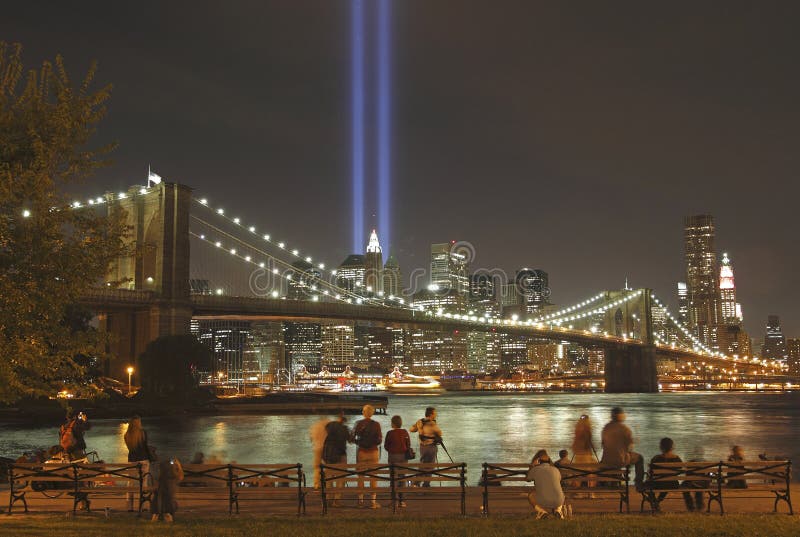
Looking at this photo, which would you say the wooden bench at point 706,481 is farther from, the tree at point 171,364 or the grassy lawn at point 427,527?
the tree at point 171,364

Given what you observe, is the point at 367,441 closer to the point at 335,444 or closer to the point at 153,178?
the point at 335,444

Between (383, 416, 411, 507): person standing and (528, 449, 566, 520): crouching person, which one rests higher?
(383, 416, 411, 507): person standing

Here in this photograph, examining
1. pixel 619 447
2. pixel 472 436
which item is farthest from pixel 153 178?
pixel 619 447

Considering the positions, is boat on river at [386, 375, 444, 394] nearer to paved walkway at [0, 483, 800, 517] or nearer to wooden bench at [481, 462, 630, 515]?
paved walkway at [0, 483, 800, 517]

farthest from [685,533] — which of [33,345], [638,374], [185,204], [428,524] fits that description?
[638,374]

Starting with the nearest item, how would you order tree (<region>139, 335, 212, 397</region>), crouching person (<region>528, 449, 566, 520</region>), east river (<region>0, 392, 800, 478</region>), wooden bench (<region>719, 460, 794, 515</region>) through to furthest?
crouching person (<region>528, 449, 566, 520</region>)
wooden bench (<region>719, 460, 794, 515</region>)
east river (<region>0, 392, 800, 478</region>)
tree (<region>139, 335, 212, 397</region>)

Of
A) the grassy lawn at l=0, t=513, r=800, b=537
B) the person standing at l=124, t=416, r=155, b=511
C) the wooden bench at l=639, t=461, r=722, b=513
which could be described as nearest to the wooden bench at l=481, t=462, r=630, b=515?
the wooden bench at l=639, t=461, r=722, b=513

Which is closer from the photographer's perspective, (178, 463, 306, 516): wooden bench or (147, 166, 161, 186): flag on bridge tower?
(178, 463, 306, 516): wooden bench

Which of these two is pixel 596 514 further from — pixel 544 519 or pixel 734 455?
pixel 734 455
